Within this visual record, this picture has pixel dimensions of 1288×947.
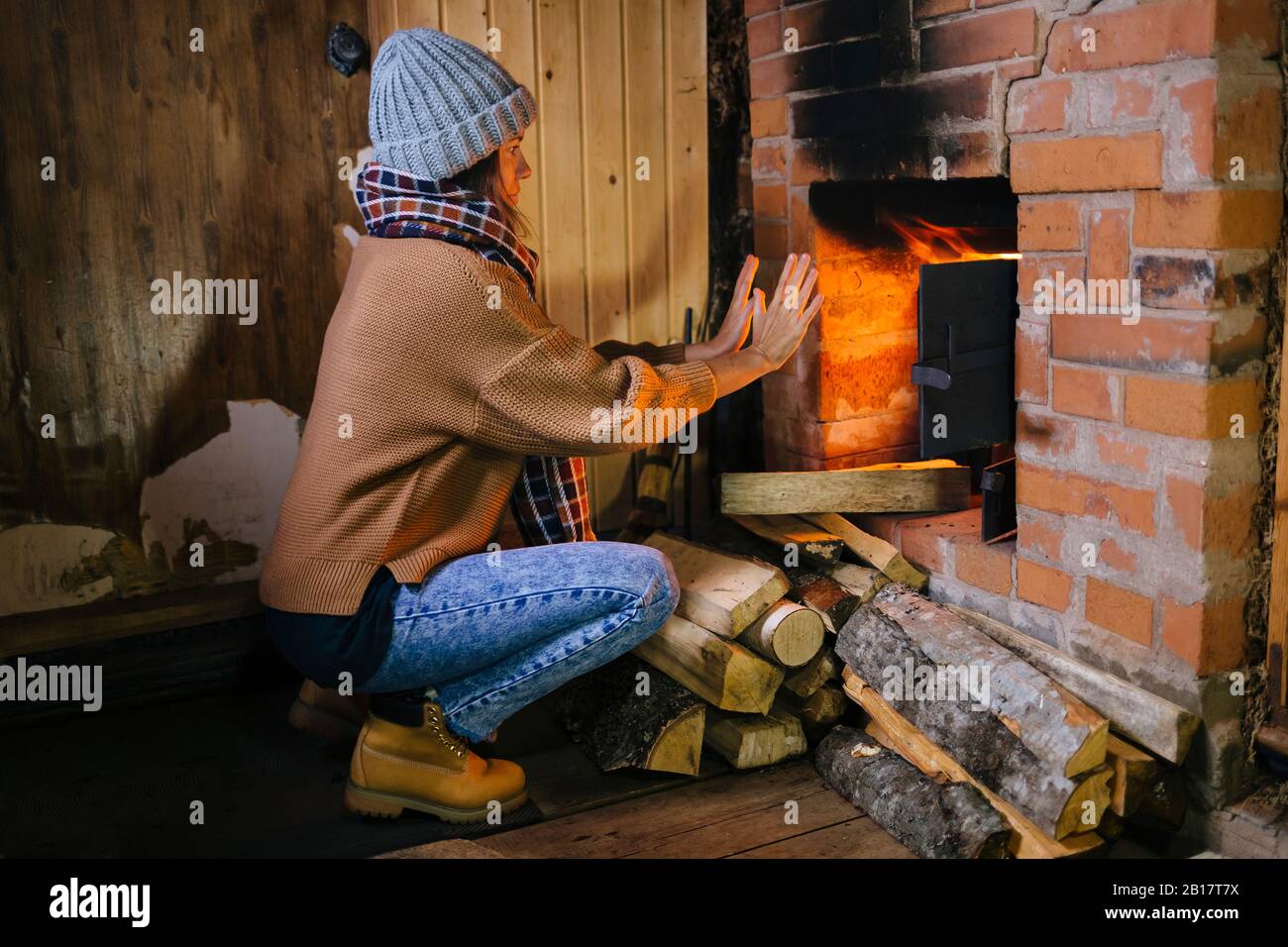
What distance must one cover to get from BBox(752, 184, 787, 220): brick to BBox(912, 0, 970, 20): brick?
0.72 m

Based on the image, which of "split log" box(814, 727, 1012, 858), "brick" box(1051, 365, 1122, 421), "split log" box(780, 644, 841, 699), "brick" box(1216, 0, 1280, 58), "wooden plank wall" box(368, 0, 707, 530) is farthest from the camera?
"wooden plank wall" box(368, 0, 707, 530)

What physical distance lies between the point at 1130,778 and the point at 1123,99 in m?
1.41

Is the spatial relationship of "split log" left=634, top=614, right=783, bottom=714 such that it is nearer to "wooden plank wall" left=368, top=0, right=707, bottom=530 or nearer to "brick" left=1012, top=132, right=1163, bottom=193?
"wooden plank wall" left=368, top=0, right=707, bottom=530

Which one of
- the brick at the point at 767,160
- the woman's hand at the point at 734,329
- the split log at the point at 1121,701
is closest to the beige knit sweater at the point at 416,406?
the woman's hand at the point at 734,329

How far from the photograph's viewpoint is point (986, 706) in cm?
282

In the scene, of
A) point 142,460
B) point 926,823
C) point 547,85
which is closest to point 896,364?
point 547,85

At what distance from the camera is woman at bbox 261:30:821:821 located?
266 cm

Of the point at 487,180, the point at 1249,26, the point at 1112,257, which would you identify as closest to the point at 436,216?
the point at 487,180

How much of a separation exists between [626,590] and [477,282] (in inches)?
29.8

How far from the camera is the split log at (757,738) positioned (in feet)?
10.1

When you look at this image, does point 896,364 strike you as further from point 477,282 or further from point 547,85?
point 477,282

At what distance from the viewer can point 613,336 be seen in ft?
13.2

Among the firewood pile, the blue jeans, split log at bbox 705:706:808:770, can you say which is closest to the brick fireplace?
the firewood pile

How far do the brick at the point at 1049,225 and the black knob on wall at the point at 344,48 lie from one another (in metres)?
1.88
